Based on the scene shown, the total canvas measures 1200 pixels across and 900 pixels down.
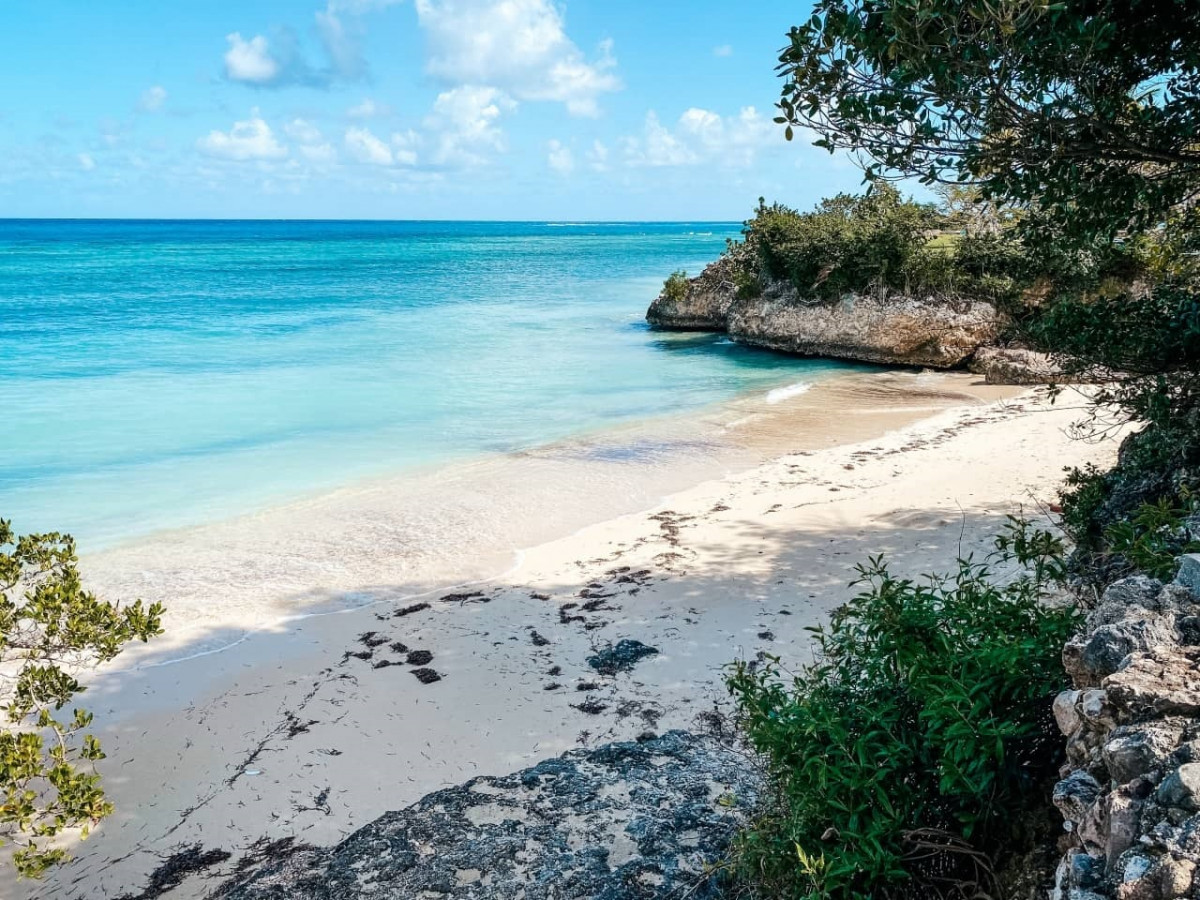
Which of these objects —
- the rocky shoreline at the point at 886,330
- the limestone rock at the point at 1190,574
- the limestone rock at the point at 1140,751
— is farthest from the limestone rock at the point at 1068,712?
the rocky shoreline at the point at 886,330

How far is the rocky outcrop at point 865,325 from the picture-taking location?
20359 mm

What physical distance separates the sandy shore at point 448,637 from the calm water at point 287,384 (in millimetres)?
2942

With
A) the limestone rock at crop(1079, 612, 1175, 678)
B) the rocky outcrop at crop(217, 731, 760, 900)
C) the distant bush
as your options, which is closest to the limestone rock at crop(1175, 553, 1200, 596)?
the limestone rock at crop(1079, 612, 1175, 678)

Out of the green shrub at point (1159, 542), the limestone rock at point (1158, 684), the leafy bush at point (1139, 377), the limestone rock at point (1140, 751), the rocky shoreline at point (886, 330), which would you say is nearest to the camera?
the limestone rock at point (1140, 751)

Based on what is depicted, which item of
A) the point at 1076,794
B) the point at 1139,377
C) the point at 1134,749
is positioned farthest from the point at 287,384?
the point at 1134,749

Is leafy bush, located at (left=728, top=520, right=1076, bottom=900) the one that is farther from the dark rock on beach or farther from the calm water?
the calm water

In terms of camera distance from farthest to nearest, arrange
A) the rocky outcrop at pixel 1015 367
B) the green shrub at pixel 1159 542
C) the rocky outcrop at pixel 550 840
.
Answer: the rocky outcrop at pixel 1015 367, the rocky outcrop at pixel 550 840, the green shrub at pixel 1159 542

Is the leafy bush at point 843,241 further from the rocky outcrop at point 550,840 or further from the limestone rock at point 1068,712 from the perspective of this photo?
the limestone rock at point 1068,712

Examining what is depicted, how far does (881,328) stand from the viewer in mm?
21203

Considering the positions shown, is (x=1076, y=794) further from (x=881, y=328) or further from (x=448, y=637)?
(x=881, y=328)

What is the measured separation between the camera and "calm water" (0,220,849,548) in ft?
42.4

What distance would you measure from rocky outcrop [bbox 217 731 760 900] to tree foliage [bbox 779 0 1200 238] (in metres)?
3.69

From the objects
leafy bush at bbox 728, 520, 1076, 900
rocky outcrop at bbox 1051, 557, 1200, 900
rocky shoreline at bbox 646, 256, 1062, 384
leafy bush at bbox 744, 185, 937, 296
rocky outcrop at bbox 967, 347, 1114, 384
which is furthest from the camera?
leafy bush at bbox 744, 185, 937, 296

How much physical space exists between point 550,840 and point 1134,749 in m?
2.86
